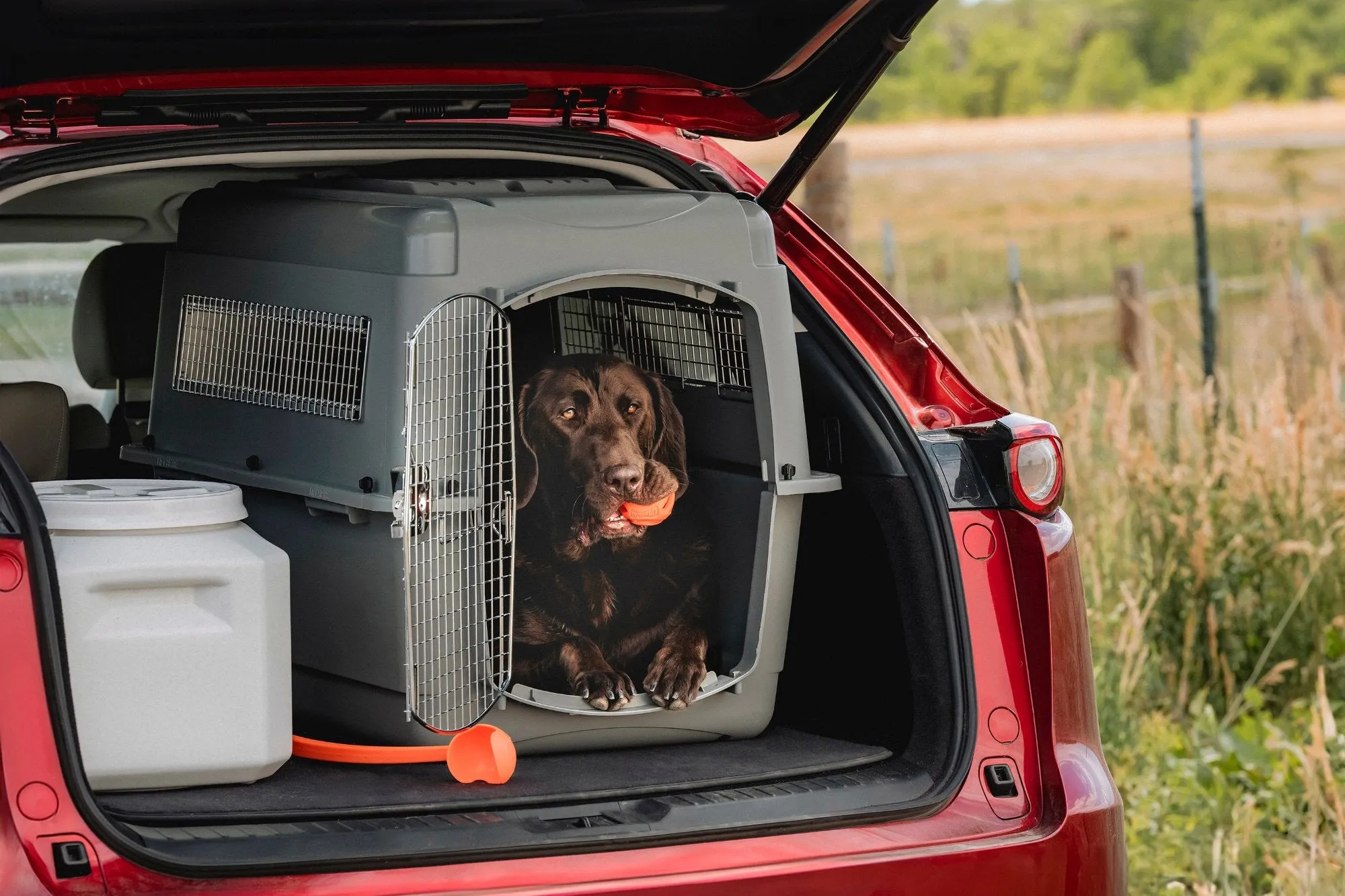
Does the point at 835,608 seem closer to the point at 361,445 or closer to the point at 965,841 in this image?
the point at 965,841

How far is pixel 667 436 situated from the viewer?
2920 millimetres

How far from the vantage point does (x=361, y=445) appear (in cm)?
252

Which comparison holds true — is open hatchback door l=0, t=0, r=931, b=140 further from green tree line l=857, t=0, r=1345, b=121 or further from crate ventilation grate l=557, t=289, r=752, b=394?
green tree line l=857, t=0, r=1345, b=121

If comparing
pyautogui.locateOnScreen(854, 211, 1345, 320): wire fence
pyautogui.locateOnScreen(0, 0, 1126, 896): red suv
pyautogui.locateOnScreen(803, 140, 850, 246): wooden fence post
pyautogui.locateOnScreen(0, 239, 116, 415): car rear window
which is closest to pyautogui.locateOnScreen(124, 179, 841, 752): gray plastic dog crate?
pyautogui.locateOnScreen(0, 0, 1126, 896): red suv

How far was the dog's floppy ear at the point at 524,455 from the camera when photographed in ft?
9.28

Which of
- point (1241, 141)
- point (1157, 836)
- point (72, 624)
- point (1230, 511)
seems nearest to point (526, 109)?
point (72, 624)

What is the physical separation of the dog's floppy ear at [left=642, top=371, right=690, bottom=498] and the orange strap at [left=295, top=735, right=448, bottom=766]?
662 millimetres

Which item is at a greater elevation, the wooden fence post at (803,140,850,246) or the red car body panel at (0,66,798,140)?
the wooden fence post at (803,140,850,246)

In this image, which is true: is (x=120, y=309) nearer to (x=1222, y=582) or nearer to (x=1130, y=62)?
(x=1222, y=582)

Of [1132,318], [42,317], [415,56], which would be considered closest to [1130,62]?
[1132,318]

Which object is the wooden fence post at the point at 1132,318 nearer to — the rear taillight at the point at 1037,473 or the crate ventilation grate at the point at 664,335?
the crate ventilation grate at the point at 664,335

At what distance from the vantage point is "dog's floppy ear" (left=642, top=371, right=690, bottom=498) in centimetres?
291

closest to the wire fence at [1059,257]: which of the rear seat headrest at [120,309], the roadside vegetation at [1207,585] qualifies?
the roadside vegetation at [1207,585]

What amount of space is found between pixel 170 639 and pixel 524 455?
2.53 feet
